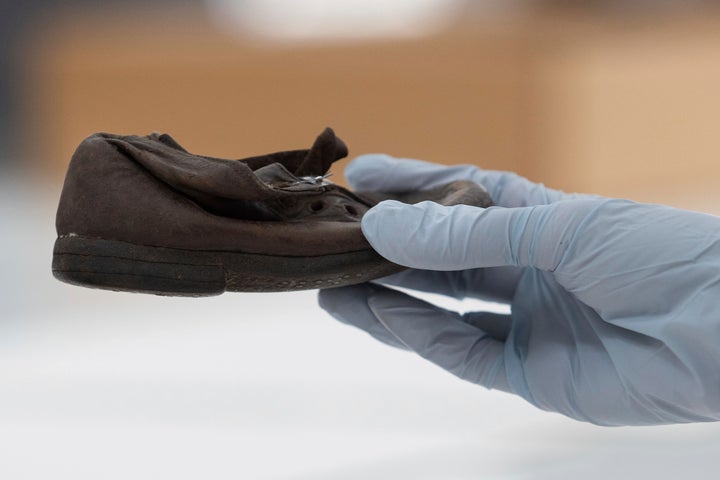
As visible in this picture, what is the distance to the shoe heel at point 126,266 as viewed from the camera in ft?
3.55

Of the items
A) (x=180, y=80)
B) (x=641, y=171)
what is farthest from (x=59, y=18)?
(x=641, y=171)

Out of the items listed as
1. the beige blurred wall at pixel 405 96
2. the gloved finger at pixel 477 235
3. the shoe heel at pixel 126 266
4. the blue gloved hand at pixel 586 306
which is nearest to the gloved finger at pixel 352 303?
the blue gloved hand at pixel 586 306

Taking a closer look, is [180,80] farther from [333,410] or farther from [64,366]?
[333,410]

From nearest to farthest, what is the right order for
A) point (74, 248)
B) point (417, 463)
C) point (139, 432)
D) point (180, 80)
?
1. point (74, 248)
2. point (417, 463)
3. point (139, 432)
4. point (180, 80)

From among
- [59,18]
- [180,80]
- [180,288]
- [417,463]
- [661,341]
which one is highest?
[59,18]

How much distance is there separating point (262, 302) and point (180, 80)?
1737 mm

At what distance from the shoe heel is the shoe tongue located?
39 cm

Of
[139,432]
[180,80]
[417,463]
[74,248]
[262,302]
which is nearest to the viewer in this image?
[74,248]

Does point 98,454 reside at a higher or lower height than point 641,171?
lower

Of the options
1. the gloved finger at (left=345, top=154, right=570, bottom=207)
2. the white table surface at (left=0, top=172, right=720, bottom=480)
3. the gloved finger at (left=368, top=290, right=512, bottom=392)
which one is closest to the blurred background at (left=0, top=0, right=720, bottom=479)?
the white table surface at (left=0, top=172, right=720, bottom=480)

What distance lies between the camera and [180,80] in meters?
3.89

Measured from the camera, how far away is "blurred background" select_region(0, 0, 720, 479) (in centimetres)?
166

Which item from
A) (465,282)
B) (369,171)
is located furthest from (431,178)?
(465,282)

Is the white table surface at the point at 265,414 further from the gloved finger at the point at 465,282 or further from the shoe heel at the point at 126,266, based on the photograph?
the shoe heel at the point at 126,266
